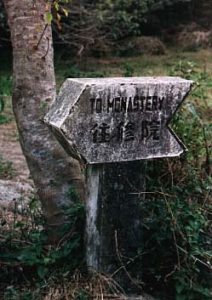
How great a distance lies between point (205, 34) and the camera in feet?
58.6

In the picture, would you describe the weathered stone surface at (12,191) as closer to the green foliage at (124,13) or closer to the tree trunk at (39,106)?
the tree trunk at (39,106)

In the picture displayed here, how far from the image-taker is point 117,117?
3.68 metres

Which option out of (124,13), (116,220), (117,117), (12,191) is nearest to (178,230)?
(116,220)

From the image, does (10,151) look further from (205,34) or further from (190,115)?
(205,34)

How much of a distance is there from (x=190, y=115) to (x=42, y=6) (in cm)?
124

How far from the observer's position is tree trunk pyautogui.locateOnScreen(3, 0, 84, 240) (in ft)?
14.1

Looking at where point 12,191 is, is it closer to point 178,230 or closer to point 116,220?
point 116,220

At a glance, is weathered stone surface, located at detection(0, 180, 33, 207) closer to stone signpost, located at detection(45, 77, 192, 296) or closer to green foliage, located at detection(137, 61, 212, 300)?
green foliage, located at detection(137, 61, 212, 300)

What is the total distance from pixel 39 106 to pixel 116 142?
2.72ft

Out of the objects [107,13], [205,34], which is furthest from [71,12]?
[205,34]

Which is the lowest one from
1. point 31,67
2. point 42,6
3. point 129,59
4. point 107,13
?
point 129,59

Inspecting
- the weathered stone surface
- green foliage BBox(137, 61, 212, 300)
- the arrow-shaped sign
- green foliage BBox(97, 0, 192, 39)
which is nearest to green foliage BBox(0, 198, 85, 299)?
green foliage BBox(137, 61, 212, 300)

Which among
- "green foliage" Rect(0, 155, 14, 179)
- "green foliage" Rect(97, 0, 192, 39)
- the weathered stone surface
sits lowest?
"green foliage" Rect(0, 155, 14, 179)

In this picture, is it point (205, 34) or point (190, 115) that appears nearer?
point (190, 115)
